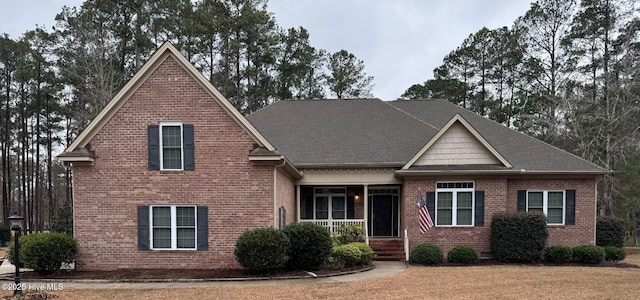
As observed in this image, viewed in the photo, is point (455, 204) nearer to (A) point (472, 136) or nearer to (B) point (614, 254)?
(A) point (472, 136)

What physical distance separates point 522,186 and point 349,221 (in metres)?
6.84

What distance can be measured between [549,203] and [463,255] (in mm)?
4450

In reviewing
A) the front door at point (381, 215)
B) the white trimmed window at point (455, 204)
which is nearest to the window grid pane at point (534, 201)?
the white trimmed window at point (455, 204)

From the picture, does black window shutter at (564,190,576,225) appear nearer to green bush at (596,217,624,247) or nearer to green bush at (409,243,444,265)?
green bush at (596,217,624,247)

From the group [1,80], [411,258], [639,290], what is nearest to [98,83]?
[1,80]

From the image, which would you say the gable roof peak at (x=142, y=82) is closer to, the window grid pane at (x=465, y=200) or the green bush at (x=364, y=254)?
the green bush at (x=364, y=254)

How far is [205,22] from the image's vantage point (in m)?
30.0

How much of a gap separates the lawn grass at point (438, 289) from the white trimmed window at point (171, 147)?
403cm

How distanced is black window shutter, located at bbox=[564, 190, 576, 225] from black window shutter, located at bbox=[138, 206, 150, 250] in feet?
49.2

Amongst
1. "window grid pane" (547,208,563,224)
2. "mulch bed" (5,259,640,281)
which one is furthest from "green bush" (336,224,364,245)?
"window grid pane" (547,208,563,224)

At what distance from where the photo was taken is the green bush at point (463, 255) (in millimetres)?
14859

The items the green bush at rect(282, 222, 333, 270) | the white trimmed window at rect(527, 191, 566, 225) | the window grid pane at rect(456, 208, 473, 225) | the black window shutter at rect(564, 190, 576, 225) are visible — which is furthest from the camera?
the white trimmed window at rect(527, 191, 566, 225)

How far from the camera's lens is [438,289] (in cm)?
1021

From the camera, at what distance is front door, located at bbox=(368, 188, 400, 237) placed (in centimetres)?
1873
